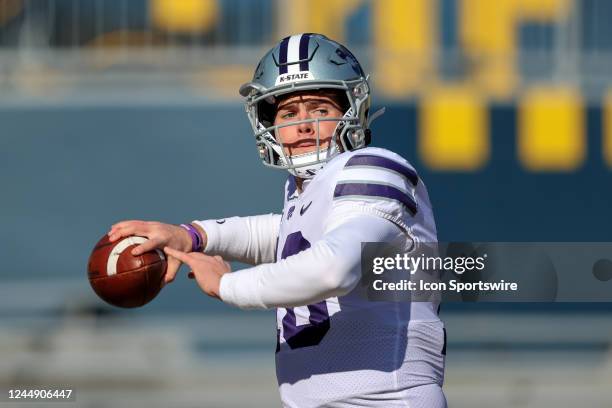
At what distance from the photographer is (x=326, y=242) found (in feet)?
10.5

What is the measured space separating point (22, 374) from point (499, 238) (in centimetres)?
426

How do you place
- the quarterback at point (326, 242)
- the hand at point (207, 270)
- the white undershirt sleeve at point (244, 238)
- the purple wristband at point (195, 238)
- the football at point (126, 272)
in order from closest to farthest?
the quarterback at point (326, 242) → the hand at point (207, 270) → the football at point (126, 272) → the purple wristband at point (195, 238) → the white undershirt sleeve at point (244, 238)

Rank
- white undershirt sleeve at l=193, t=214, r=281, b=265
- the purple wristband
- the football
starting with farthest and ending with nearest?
white undershirt sleeve at l=193, t=214, r=281, b=265 < the purple wristband < the football

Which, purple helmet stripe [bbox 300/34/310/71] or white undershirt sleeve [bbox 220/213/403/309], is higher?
purple helmet stripe [bbox 300/34/310/71]

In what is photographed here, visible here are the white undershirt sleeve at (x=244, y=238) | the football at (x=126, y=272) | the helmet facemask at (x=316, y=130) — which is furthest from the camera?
the white undershirt sleeve at (x=244, y=238)

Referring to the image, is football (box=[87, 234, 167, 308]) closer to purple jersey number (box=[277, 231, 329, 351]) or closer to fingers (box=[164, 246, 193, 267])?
fingers (box=[164, 246, 193, 267])

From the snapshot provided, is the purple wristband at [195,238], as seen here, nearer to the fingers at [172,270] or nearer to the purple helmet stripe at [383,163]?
the fingers at [172,270]

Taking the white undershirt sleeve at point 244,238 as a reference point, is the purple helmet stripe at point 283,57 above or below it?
above

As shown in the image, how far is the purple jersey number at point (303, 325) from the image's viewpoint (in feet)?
11.6

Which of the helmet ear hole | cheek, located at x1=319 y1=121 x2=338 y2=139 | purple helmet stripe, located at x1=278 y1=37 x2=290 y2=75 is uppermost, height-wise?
purple helmet stripe, located at x1=278 y1=37 x2=290 y2=75

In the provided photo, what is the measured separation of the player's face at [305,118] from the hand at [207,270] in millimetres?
515

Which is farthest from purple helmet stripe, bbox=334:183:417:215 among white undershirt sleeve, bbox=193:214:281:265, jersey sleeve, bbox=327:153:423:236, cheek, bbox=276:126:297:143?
white undershirt sleeve, bbox=193:214:281:265

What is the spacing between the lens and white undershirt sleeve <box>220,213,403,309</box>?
3.17m

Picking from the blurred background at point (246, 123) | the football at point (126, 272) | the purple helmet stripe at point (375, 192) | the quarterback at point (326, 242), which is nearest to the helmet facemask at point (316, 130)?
the quarterback at point (326, 242)
